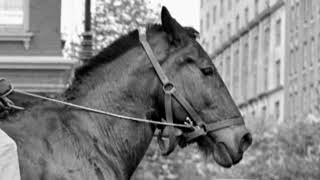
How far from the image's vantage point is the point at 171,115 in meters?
8.32

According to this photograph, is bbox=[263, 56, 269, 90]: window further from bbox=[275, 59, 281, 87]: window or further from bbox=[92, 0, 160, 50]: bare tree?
bbox=[92, 0, 160, 50]: bare tree

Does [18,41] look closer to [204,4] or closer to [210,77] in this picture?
[210,77]

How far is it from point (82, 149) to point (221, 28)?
3591 inches

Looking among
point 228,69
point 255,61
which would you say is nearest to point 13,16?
point 255,61

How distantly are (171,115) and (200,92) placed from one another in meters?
0.30

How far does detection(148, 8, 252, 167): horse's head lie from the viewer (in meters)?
8.35

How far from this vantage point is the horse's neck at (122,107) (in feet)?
26.9

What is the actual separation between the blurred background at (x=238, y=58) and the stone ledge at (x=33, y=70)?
2cm

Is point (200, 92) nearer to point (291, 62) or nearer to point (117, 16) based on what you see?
point (117, 16)

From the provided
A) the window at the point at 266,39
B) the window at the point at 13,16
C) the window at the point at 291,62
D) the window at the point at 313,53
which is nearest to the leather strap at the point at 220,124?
the window at the point at 13,16

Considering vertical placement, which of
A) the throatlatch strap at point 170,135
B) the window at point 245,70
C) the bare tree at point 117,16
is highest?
the throatlatch strap at point 170,135

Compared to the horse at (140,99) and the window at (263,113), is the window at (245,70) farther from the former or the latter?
the horse at (140,99)

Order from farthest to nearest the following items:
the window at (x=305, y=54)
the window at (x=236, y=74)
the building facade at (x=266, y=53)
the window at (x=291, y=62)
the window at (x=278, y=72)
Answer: the window at (x=236, y=74) < the window at (x=278, y=72) < the window at (x=291, y=62) < the window at (x=305, y=54) < the building facade at (x=266, y=53)

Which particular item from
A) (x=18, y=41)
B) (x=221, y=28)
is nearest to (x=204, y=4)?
(x=221, y=28)
